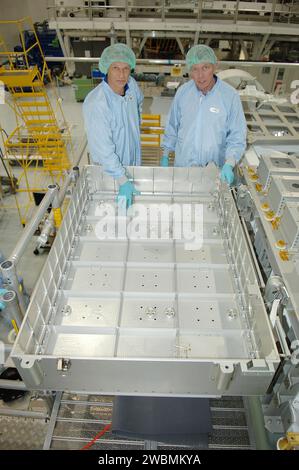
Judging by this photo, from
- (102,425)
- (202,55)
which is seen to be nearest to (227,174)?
(202,55)

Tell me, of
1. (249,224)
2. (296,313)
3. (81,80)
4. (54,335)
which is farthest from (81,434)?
(81,80)

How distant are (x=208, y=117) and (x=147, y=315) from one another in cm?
183

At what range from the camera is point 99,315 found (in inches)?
66.4

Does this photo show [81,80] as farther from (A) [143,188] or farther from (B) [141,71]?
(A) [143,188]

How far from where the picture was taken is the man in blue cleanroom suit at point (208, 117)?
2.57 meters

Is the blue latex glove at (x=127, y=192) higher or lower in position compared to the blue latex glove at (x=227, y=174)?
lower

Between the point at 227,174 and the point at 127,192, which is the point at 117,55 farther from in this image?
the point at 227,174

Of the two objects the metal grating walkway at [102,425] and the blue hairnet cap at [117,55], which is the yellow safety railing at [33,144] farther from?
the metal grating walkway at [102,425]

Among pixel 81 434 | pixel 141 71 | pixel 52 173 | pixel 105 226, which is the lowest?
pixel 52 173

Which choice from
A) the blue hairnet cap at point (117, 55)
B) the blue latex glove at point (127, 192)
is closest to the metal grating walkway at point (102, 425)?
the blue latex glove at point (127, 192)

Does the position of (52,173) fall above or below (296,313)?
below

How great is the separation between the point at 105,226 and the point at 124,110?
109 cm

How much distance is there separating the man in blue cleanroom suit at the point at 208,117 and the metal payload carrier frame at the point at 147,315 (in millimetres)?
573

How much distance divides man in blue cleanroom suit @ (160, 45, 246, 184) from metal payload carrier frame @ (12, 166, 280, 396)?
57cm
